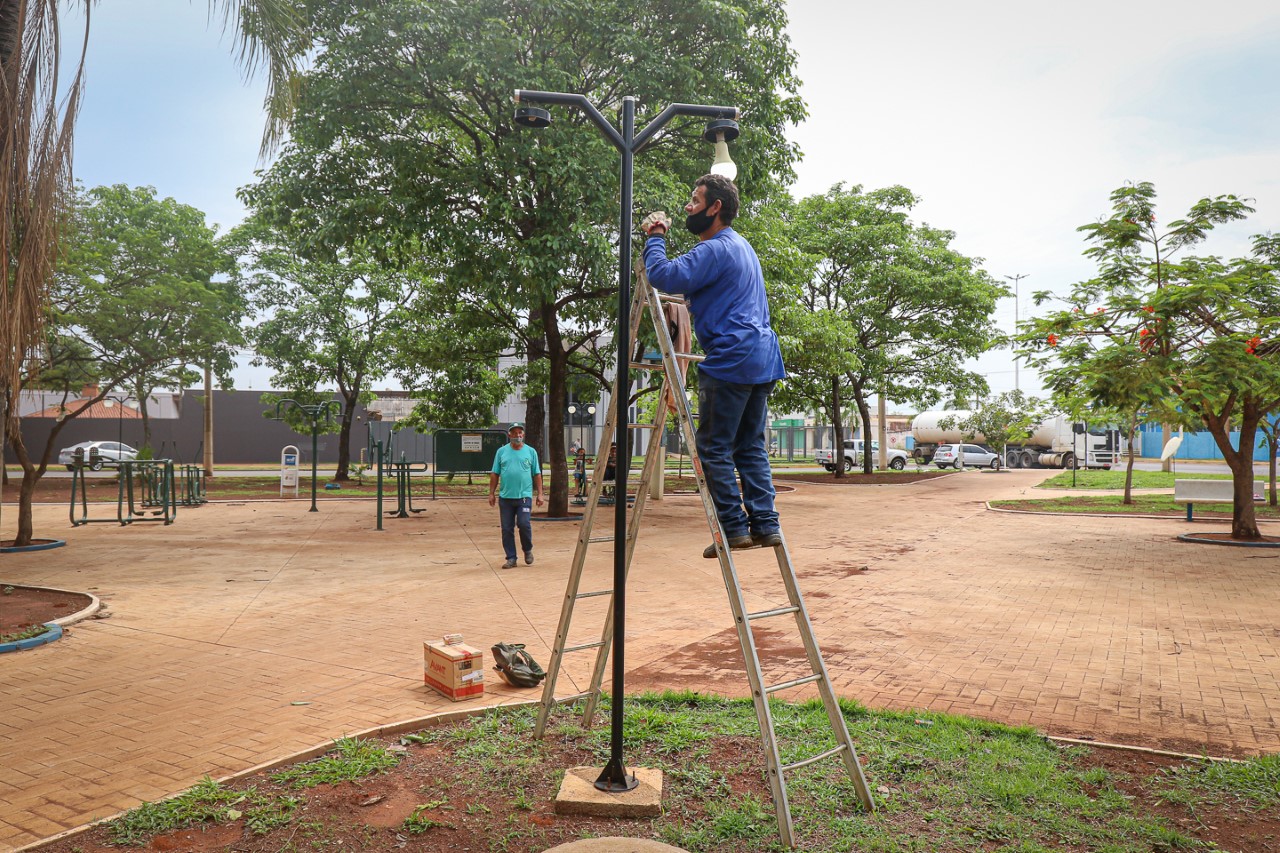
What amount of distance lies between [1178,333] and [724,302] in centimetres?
1110

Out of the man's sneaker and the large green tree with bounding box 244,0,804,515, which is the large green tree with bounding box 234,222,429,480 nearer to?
the large green tree with bounding box 244,0,804,515

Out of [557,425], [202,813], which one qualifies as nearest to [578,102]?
Result: [202,813]

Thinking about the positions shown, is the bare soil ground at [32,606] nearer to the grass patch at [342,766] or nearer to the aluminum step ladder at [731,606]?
the grass patch at [342,766]

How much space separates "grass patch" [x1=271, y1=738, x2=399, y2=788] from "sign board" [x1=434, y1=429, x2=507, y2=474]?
1940 centimetres

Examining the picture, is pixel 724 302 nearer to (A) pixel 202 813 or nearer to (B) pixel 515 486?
(A) pixel 202 813

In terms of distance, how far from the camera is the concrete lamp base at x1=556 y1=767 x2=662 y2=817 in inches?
137

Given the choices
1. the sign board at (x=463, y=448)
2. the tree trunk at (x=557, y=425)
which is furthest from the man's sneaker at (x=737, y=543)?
the sign board at (x=463, y=448)

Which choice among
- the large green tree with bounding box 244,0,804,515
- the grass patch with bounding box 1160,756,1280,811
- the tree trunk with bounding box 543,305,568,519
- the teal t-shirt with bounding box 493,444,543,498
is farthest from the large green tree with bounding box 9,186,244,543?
the grass patch with bounding box 1160,756,1280,811

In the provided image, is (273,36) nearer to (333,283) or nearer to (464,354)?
(464,354)

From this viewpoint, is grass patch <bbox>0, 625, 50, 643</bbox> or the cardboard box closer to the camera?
the cardboard box

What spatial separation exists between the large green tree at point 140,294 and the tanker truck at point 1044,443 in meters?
39.7

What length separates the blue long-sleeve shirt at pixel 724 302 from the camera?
142 inches

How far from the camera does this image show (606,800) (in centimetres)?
350

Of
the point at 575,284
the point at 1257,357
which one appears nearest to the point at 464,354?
the point at 575,284
